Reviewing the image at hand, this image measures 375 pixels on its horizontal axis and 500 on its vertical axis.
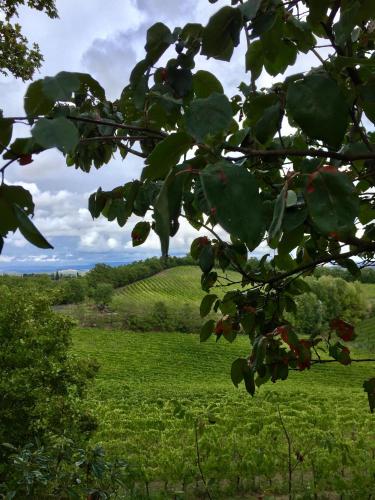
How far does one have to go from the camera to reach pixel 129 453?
8.09m

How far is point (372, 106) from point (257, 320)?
3.92 ft

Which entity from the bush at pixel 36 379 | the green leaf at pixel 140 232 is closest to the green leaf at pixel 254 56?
the green leaf at pixel 140 232

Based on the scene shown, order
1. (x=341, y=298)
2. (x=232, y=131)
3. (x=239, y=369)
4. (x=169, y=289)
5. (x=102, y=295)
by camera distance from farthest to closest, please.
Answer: (x=169, y=289) < (x=102, y=295) < (x=341, y=298) < (x=239, y=369) < (x=232, y=131)

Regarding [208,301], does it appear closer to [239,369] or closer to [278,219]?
[239,369]

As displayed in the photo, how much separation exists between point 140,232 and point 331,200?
756 millimetres

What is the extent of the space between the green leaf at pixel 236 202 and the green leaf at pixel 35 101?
0.26 m

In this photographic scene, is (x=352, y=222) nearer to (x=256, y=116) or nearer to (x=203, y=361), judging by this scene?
(x=256, y=116)

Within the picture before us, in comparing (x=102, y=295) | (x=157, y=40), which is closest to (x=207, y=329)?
(x=157, y=40)

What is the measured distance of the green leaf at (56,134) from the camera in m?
0.43

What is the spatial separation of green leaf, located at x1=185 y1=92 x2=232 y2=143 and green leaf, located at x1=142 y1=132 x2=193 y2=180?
1cm

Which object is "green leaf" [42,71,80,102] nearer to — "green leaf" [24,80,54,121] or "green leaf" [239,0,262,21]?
"green leaf" [24,80,54,121]

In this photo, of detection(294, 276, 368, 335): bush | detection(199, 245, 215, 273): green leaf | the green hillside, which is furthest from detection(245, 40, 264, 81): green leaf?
the green hillside

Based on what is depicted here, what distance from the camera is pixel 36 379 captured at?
5.02m

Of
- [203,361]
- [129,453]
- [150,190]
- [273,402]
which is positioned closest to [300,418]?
[273,402]
